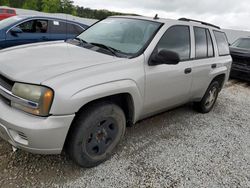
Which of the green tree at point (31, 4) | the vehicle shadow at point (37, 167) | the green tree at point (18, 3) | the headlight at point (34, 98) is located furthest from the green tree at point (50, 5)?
the headlight at point (34, 98)

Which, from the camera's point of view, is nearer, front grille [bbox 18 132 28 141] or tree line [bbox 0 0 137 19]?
front grille [bbox 18 132 28 141]

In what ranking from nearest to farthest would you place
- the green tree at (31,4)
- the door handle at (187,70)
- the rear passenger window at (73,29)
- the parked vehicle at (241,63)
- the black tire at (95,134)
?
the black tire at (95,134) → the door handle at (187,70) → the rear passenger window at (73,29) → the parked vehicle at (241,63) → the green tree at (31,4)

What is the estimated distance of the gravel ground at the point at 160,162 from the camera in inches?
96.7

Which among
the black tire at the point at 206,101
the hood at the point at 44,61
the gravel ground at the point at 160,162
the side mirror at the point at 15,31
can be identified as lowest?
the gravel ground at the point at 160,162

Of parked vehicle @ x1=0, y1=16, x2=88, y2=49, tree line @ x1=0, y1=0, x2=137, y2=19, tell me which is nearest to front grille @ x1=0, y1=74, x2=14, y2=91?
parked vehicle @ x1=0, y1=16, x2=88, y2=49

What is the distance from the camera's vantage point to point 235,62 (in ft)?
25.9

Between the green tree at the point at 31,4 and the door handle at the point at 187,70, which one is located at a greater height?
the green tree at the point at 31,4

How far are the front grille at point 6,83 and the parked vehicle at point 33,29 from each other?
426 cm

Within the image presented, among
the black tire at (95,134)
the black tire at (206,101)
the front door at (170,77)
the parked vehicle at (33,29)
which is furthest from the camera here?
the parked vehicle at (33,29)

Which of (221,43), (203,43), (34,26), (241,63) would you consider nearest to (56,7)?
(34,26)

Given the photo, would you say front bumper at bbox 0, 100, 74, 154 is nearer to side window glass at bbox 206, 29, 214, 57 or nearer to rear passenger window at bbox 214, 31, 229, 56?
side window glass at bbox 206, 29, 214, 57

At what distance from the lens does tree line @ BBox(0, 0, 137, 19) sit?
3681 centimetres

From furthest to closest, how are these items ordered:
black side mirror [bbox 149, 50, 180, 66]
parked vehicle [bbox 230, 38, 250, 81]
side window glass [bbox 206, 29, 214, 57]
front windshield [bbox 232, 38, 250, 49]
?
front windshield [bbox 232, 38, 250, 49] → parked vehicle [bbox 230, 38, 250, 81] → side window glass [bbox 206, 29, 214, 57] → black side mirror [bbox 149, 50, 180, 66]

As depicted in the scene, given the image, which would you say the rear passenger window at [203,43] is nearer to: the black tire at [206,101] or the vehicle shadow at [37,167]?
the black tire at [206,101]
